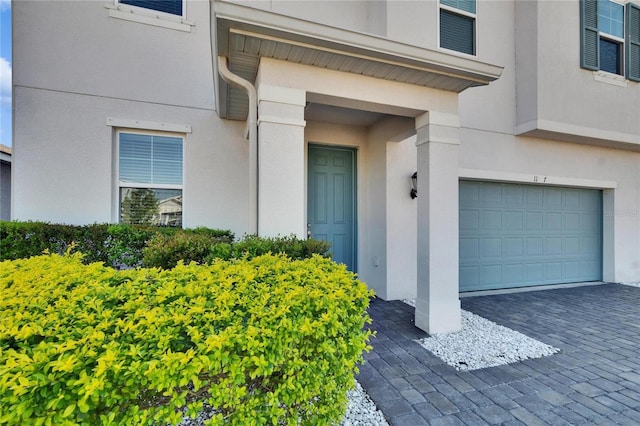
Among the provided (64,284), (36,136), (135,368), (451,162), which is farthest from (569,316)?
(36,136)

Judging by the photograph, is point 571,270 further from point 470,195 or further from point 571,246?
point 470,195

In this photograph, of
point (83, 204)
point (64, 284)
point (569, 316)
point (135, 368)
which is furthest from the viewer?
point (569, 316)

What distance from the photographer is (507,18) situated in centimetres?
567

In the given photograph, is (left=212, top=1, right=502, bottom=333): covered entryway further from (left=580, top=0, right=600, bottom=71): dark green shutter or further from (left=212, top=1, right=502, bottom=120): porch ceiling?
(left=580, top=0, right=600, bottom=71): dark green shutter

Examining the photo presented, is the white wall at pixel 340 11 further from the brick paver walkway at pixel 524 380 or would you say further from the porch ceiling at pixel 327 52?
the brick paver walkway at pixel 524 380

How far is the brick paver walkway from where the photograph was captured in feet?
7.29

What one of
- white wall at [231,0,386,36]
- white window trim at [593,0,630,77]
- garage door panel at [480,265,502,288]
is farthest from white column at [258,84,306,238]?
white window trim at [593,0,630,77]

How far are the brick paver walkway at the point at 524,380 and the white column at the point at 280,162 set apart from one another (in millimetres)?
1627

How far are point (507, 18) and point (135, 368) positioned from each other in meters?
7.63

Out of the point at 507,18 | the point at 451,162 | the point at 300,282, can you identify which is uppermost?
the point at 507,18

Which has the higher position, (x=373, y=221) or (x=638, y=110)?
(x=638, y=110)

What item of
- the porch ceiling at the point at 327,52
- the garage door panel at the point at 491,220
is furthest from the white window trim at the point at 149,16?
the garage door panel at the point at 491,220

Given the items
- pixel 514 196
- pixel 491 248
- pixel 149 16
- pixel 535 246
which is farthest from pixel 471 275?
pixel 149 16

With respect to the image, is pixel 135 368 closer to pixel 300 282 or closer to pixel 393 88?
pixel 300 282
